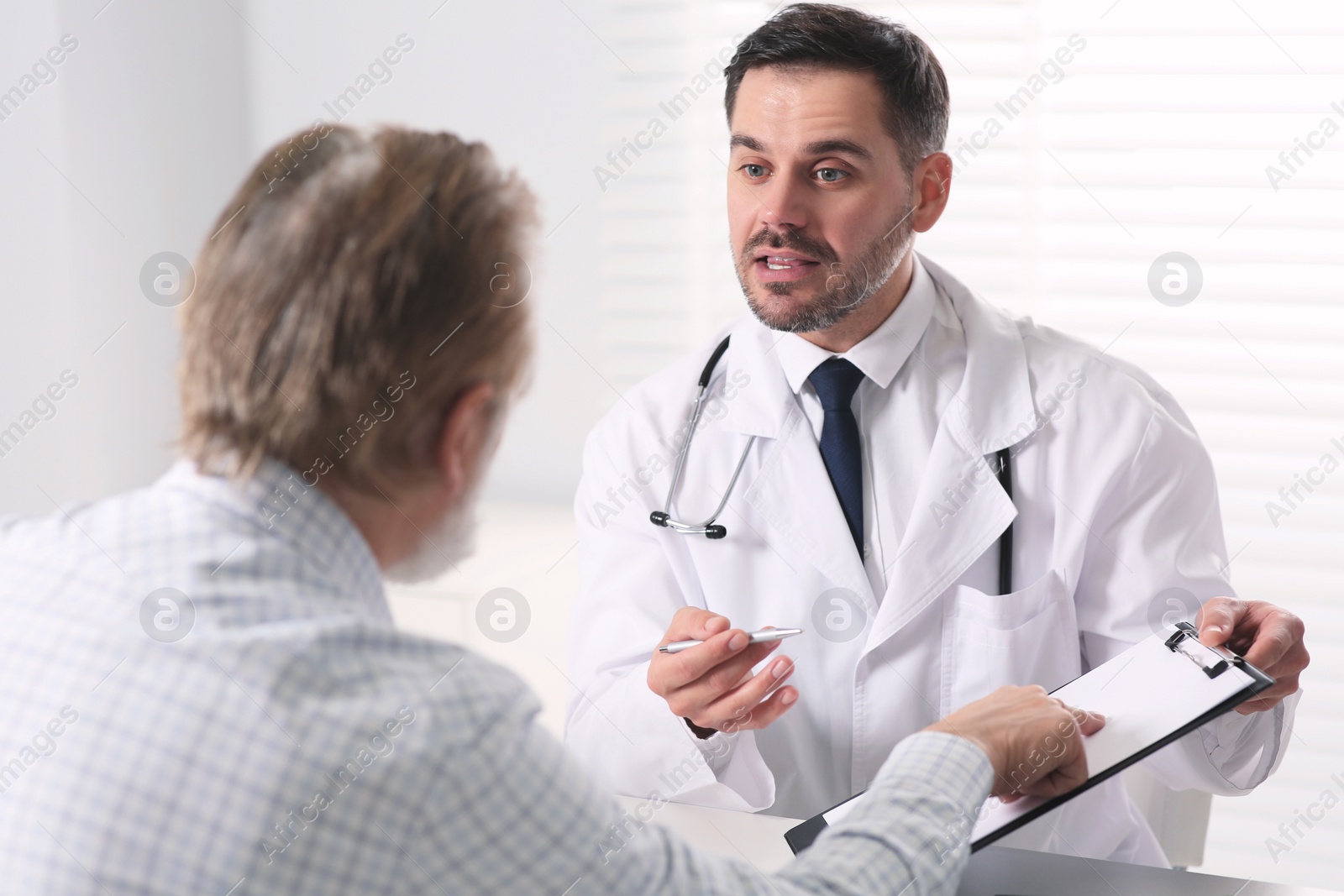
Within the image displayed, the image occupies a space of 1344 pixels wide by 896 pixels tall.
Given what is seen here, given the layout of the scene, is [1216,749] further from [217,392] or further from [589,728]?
[217,392]

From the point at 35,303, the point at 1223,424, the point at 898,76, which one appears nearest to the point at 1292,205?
the point at 1223,424

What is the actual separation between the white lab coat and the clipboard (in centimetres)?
28

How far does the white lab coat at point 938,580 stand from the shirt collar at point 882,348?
3 cm

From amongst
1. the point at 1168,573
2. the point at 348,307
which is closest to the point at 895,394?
the point at 1168,573

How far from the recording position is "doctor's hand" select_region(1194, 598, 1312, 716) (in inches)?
50.3

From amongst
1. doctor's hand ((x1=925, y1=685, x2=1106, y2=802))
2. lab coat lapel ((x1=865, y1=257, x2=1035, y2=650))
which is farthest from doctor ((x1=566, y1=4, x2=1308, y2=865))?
doctor's hand ((x1=925, y1=685, x2=1106, y2=802))

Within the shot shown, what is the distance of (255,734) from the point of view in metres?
0.69

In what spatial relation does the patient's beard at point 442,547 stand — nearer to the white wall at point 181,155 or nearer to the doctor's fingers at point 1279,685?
the doctor's fingers at point 1279,685

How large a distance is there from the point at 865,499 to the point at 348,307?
3.18 ft

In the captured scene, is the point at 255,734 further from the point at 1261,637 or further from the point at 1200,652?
the point at 1261,637

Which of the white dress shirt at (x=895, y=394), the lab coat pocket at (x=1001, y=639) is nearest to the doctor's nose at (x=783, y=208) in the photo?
the white dress shirt at (x=895, y=394)

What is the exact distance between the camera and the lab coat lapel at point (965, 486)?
4.92 ft

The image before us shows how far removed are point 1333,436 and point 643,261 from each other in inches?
59.2

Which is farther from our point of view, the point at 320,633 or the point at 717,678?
the point at 717,678
